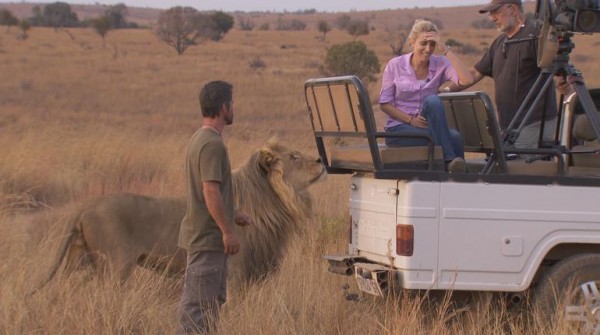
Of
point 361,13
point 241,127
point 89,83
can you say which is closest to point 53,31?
point 89,83

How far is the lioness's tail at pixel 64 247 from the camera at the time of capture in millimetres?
7148

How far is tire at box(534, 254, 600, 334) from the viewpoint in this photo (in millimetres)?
5910

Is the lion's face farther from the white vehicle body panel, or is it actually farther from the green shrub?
the green shrub

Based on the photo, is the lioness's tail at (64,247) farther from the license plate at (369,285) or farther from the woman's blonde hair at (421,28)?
the woman's blonde hair at (421,28)

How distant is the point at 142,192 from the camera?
12680mm

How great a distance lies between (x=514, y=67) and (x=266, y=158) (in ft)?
6.89

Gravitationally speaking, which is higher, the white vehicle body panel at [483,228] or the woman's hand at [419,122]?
the woman's hand at [419,122]

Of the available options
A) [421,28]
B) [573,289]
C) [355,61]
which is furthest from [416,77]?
[355,61]

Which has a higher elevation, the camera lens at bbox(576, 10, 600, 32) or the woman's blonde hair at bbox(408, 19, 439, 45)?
the camera lens at bbox(576, 10, 600, 32)

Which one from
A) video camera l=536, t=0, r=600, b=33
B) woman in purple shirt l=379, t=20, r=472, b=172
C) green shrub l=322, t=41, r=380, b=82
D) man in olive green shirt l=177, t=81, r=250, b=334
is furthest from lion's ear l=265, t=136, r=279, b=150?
green shrub l=322, t=41, r=380, b=82

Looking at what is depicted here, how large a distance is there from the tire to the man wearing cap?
5.26 ft

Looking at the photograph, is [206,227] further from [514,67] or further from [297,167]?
[514,67]

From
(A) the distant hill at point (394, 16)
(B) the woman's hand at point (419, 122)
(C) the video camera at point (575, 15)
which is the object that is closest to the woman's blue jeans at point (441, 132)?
(B) the woman's hand at point (419, 122)

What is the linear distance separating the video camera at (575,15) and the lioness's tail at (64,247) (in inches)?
147
